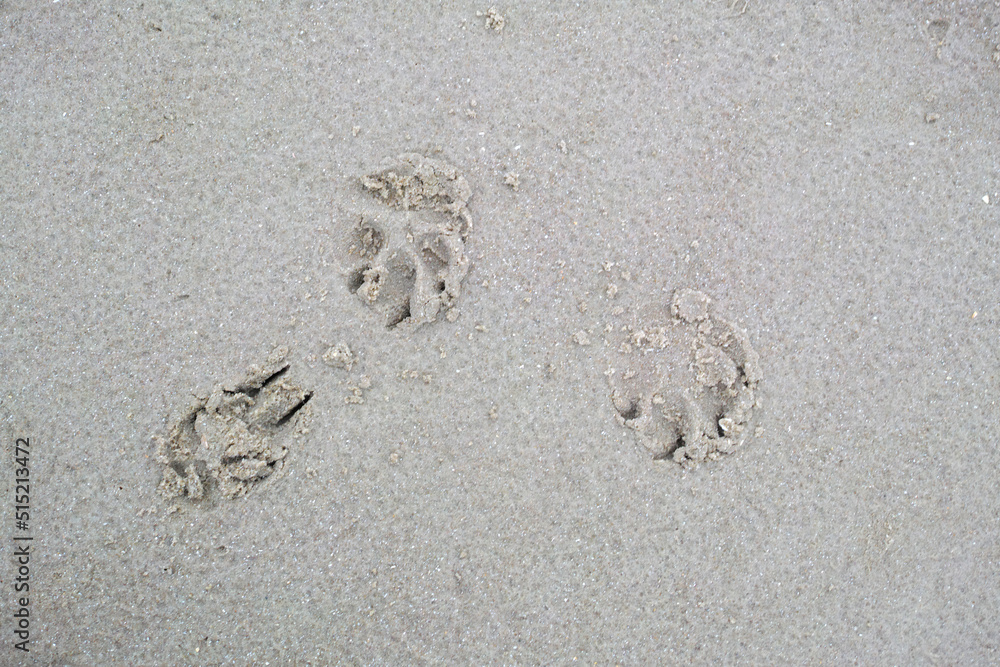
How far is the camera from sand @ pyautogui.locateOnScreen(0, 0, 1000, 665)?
5.29 ft

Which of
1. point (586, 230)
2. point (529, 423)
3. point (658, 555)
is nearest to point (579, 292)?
point (586, 230)

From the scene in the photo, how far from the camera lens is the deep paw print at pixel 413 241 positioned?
161 cm

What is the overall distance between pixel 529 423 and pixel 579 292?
1.21 feet

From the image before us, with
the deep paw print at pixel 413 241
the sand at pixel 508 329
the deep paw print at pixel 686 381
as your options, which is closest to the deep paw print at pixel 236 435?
the sand at pixel 508 329

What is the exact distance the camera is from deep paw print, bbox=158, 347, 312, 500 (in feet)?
5.21

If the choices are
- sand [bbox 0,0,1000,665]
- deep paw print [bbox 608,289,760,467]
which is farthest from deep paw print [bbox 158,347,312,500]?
deep paw print [bbox 608,289,760,467]

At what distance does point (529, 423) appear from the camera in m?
1.63

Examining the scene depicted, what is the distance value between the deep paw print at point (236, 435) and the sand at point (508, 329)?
0.01m
